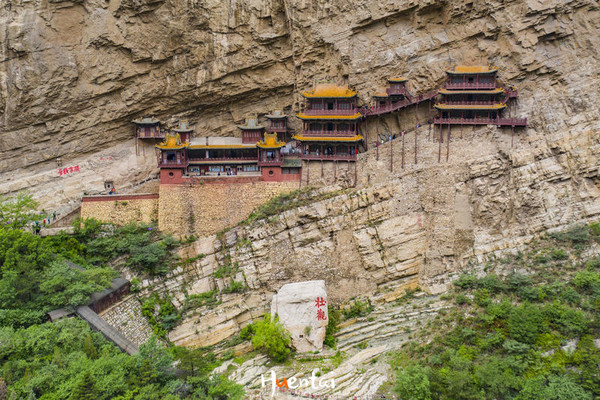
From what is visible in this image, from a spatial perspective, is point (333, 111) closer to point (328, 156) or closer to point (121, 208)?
point (328, 156)

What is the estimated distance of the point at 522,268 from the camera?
934 inches

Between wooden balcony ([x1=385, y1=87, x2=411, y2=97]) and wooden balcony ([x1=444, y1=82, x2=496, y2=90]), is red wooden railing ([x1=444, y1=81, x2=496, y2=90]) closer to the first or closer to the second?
wooden balcony ([x1=444, y1=82, x2=496, y2=90])

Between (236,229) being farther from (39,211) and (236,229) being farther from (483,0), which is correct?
(483,0)

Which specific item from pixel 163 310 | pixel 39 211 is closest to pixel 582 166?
pixel 163 310

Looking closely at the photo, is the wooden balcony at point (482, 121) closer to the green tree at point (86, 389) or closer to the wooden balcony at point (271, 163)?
the wooden balcony at point (271, 163)

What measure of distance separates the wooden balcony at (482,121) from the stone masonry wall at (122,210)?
17.5 meters

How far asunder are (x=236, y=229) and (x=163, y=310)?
5.82 meters

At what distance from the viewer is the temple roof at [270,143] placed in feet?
97.5

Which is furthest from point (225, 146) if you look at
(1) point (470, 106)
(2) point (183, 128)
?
(1) point (470, 106)

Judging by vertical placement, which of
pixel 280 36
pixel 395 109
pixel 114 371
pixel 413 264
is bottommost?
pixel 114 371

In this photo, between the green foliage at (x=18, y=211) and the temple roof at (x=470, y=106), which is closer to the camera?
the temple roof at (x=470, y=106)

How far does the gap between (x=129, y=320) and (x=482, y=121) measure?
2202 centimetres

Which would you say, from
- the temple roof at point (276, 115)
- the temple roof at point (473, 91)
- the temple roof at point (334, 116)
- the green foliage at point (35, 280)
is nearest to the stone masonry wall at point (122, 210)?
the green foliage at point (35, 280)

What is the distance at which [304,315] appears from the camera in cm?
2391
